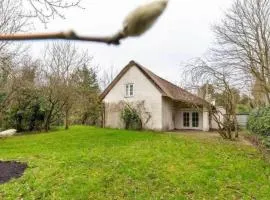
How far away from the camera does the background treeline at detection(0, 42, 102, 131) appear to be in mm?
23531

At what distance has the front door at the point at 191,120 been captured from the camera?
25.9 meters

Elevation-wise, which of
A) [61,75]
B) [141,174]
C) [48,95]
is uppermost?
[61,75]

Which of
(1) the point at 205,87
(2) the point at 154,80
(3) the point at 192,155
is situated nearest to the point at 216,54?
(1) the point at 205,87

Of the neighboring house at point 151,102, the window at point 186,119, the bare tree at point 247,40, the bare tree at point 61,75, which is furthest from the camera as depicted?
the window at point 186,119

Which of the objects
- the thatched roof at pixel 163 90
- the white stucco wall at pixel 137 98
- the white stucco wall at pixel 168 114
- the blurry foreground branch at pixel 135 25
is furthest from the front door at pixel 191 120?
the blurry foreground branch at pixel 135 25

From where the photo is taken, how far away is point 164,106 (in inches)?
918

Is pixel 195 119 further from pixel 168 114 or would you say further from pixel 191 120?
pixel 168 114

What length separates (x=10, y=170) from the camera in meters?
9.73

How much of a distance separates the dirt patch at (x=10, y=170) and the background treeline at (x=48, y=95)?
11163 mm

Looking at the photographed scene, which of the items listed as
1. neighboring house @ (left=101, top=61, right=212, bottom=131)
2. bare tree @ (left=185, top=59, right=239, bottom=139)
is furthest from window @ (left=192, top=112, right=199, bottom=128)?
bare tree @ (left=185, top=59, right=239, bottom=139)

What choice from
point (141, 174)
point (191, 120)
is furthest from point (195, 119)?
point (141, 174)

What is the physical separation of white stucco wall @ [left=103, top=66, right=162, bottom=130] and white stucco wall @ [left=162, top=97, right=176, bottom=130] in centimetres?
62

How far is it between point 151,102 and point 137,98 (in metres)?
1.18

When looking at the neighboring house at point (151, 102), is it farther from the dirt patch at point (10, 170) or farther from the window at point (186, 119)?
the dirt patch at point (10, 170)
